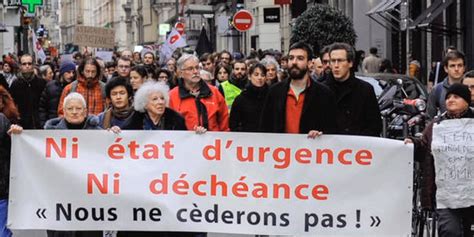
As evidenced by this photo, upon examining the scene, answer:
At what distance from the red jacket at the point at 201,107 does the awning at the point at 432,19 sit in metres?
14.7

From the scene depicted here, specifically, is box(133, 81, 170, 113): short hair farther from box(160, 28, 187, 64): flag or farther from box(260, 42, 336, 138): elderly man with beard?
box(160, 28, 187, 64): flag

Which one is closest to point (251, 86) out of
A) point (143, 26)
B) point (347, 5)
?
point (347, 5)

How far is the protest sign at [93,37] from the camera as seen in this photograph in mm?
33188

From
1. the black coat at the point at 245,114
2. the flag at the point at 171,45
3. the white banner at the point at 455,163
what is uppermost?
the flag at the point at 171,45

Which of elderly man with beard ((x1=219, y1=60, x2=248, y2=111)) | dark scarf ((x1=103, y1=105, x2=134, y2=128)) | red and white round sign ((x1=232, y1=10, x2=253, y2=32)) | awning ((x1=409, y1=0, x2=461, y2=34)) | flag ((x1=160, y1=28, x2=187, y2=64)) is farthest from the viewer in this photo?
red and white round sign ((x1=232, y1=10, x2=253, y2=32))

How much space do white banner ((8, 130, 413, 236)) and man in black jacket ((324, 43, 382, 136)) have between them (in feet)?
2.51

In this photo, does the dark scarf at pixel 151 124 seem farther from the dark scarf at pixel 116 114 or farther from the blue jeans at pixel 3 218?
the blue jeans at pixel 3 218

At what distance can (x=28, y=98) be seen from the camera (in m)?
17.3

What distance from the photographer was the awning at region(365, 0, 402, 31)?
29914mm

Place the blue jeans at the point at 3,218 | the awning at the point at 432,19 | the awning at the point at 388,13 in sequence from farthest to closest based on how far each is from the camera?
1. the awning at the point at 388,13
2. the awning at the point at 432,19
3. the blue jeans at the point at 3,218

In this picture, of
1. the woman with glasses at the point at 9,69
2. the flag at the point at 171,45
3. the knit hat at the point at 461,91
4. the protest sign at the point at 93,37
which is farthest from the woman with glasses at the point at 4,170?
the protest sign at the point at 93,37

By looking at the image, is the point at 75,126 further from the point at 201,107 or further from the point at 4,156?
the point at 201,107

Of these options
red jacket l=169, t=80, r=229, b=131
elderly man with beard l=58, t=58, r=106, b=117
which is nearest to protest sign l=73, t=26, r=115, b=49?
elderly man with beard l=58, t=58, r=106, b=117

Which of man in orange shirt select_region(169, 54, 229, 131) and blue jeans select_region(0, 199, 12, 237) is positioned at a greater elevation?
man in orange shirt select_region(169, 54, 229, 131)
